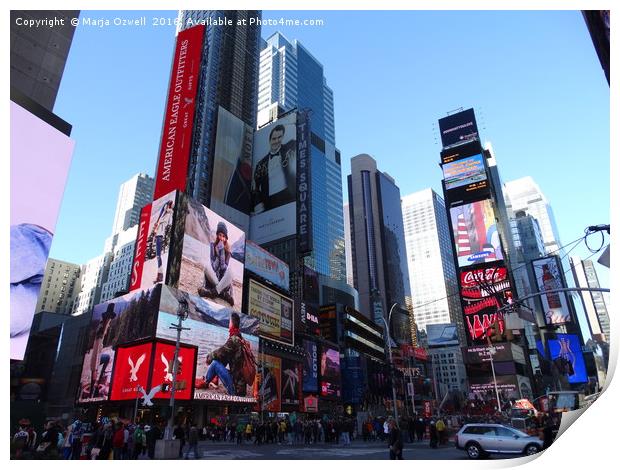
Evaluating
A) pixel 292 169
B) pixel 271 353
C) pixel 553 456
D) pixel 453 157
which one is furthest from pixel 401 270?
pixel 553 456

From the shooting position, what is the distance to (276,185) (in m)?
93.7

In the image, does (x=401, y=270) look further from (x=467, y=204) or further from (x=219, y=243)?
(x=219, y=243)

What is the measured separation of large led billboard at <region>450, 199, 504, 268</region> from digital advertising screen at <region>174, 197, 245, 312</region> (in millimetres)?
52003

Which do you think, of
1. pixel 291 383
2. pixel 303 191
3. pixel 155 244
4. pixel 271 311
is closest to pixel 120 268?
pixel 303 191

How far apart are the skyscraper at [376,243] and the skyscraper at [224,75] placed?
2942 inches

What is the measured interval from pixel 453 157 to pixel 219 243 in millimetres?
65260

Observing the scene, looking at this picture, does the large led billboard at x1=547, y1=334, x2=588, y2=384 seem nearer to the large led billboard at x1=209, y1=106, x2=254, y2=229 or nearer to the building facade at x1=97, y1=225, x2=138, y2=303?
the large led billboard at x1=209, y1=106, x2=254, y2=229

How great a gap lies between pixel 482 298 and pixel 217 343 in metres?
57.5

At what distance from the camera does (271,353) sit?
62.7m

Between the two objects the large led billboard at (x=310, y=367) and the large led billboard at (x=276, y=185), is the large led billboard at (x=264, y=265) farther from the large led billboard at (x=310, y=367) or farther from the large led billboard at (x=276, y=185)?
the large led billboard at (x=276, y=185)

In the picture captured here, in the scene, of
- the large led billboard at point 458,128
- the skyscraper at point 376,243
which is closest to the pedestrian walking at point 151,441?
the large led billboard at point 458,128

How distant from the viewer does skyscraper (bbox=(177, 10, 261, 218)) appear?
10844cm

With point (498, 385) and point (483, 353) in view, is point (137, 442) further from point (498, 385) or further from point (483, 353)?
point (498, 385)
